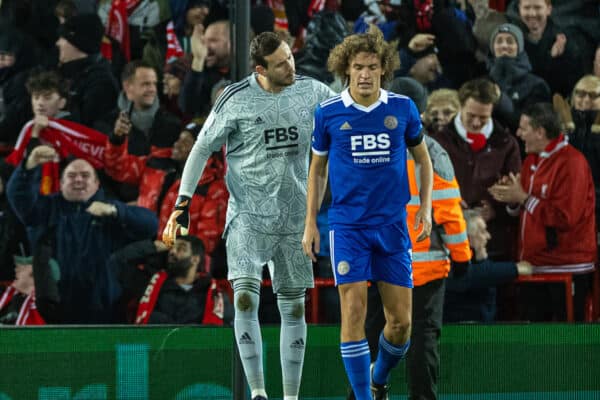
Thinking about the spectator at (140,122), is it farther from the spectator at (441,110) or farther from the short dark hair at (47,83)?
the spectator at (441,110)

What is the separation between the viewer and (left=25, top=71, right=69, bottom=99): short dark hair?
8.95 metres

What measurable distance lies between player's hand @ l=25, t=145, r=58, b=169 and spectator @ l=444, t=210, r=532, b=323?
3278 mm

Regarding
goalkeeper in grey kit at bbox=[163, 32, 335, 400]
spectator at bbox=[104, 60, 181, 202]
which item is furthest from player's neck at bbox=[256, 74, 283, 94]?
spectator at bbox=[104, 60, 181, 202]

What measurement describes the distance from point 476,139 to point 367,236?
11.8 feet

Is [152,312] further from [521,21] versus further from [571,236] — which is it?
[521,21]

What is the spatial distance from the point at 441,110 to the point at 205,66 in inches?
80.2

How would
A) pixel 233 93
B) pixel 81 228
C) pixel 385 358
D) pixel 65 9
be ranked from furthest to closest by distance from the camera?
pixel 65 9 < pixel 81 228 < pixel 233 93 < pixel 385 358

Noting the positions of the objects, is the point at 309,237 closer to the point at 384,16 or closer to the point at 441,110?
the point at 441,110

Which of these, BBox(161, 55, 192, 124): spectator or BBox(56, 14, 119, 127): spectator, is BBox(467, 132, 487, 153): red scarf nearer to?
BBox(161, 55, 192, 124): spectator

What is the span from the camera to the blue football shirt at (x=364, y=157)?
5578mm

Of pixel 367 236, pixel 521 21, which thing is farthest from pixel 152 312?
pixel 521 21

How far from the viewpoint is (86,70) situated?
9.22 meters

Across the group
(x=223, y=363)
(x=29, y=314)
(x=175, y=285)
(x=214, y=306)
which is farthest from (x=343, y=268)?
(x=29, y=314)

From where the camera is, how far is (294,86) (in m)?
6.09
